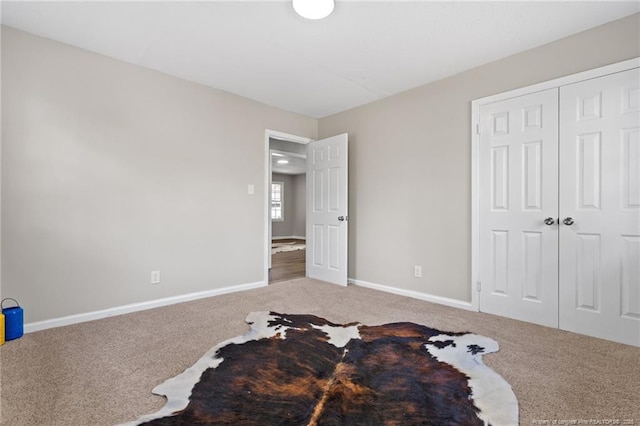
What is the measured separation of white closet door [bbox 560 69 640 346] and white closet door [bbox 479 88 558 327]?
9cm

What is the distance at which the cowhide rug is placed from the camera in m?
1.43

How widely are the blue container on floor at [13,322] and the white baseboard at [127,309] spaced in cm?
14

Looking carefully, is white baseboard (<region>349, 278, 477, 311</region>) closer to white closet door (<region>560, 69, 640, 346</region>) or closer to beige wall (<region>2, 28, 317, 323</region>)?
white closet door (<region>560, 69, 640, 346</region>)

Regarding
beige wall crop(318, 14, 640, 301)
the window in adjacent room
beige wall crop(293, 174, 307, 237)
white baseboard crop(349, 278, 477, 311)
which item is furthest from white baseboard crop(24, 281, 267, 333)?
beige wall crop(293, 174, 307, 237)

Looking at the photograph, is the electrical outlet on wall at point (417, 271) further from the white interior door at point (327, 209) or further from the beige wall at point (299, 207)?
the beige wall at point (299, 207)

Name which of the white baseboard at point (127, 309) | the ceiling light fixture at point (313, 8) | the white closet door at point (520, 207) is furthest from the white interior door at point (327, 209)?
the ceiling light fixture at point (313, 8)

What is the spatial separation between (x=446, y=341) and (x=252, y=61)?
2.95m

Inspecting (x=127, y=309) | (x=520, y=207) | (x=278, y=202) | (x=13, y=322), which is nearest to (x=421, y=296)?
(x=520, y=207)

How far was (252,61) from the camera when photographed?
293 cm

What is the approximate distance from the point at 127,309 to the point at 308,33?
298cm

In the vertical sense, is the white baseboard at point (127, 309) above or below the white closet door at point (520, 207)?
below

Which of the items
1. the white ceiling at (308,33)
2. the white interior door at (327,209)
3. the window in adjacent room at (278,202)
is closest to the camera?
the white ceiling at (308,33)

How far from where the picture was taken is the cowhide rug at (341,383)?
1426 millimetres

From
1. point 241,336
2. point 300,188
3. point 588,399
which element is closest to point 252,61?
point 241,336
